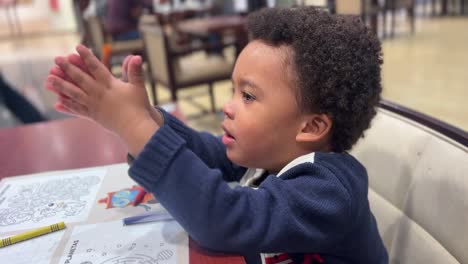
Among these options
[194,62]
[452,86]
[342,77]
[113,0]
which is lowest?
[452,86]

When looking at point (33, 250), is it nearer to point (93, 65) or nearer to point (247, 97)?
point (93, 65)

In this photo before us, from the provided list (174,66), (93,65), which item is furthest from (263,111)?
(174,66)

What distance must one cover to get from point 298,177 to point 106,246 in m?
0.30

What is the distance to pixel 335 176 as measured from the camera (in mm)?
635

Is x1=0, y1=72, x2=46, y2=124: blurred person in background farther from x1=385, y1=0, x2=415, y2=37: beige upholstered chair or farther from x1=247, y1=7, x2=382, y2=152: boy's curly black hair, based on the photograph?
x1=385, y1=0, x2=415, y2=37: beige upholstered chair

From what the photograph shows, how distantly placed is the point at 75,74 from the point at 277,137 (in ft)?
1.09

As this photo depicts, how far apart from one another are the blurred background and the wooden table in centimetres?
20

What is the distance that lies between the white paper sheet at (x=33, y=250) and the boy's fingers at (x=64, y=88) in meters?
0.23

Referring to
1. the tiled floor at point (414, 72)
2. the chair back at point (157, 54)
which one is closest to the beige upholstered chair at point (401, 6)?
the tiled floor at point (414, 72)

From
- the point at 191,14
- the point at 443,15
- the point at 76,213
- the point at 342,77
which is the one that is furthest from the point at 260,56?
the point at 443,15

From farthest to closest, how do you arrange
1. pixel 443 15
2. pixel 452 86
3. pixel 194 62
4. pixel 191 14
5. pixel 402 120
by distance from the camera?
pixel 443 15 → pixel 191 14 → pixel 452 86 → pixel 194 62 → pixel 402 120

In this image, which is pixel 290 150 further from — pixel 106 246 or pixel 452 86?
pixel 452 86

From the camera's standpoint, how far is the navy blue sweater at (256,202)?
56 centimetres

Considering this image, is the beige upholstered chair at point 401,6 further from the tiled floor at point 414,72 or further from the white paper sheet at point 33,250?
the white paper sheet at point 33,250
